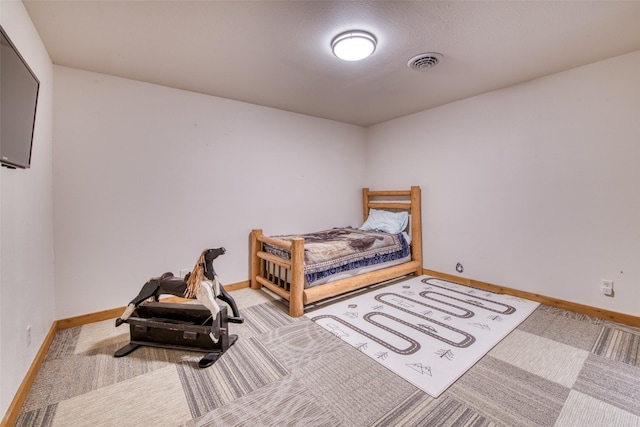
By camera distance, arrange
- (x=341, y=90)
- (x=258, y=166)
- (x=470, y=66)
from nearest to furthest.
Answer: (x=470, y=66), (x=341, y=90), (x=258, y=166)

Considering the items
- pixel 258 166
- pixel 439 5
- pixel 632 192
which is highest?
pixel 439 5

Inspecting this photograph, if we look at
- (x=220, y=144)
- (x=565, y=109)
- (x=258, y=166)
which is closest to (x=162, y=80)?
(x=220, y=144)

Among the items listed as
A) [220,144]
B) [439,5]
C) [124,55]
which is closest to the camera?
[439,5]

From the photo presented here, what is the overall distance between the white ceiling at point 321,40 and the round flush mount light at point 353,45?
6 cm

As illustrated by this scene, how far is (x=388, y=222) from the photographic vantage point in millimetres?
4055

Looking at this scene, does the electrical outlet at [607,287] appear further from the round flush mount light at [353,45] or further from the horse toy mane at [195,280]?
the horse toy mane at [195,280]

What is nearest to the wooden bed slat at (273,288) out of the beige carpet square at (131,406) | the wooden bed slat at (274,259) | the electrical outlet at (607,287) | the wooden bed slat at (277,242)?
the wooden bed slat at (274,259)

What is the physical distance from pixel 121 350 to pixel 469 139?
4.09 metres

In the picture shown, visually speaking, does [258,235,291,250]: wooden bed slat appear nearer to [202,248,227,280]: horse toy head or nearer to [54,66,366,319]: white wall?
[54,66,366,319]: white wall

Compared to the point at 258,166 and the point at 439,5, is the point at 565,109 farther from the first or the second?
the point at 258,166

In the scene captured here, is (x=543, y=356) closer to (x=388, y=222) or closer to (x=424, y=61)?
(x=388, y=222)

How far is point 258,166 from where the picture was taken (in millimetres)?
3570

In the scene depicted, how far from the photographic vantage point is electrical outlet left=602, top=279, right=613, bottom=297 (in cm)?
248

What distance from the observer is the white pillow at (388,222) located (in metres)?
3.97
